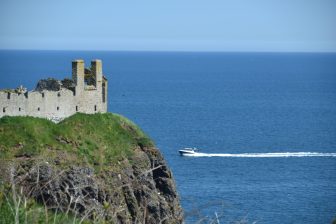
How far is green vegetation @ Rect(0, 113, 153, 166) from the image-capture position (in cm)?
3641

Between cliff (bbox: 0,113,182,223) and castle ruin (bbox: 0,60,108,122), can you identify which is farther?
castle ruin (bbox: 0,60,108,122)

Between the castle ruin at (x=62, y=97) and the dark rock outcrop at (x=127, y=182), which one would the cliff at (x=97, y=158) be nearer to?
the dark rock outcrop at (x=127, y=182)

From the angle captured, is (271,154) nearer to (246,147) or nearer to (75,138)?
(246,147)

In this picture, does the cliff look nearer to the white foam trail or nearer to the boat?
the boat

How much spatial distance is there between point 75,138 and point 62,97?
316 cm

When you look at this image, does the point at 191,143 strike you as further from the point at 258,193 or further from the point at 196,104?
the point at 196,104

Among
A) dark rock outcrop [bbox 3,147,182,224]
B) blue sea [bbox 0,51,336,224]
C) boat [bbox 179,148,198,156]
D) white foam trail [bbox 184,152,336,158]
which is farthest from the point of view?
white foam trail [bbox 184,152,336,158]

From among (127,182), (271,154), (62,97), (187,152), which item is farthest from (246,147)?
(127,182)

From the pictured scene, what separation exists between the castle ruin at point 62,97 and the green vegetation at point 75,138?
27.2 inches

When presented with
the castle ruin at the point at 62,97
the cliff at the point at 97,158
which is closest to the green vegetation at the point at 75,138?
the cliff at the point at 97,158

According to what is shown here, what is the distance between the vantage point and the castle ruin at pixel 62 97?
3903cm

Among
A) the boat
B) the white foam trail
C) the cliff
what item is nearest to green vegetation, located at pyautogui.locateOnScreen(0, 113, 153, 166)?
the cliff

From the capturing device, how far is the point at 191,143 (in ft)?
377

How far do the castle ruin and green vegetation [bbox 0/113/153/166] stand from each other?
69 centimetres
